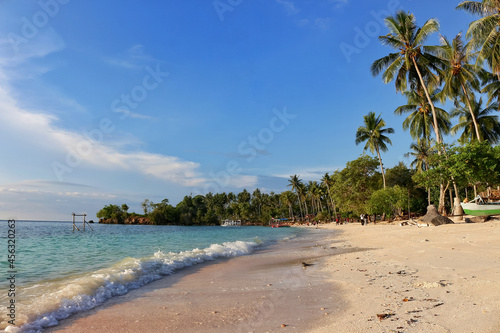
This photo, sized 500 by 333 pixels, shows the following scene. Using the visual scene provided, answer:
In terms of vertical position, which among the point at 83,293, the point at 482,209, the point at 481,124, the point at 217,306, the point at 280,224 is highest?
the point at 481,124

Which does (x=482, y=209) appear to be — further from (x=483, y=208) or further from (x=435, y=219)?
(x=435, y=219)

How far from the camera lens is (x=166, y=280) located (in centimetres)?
818

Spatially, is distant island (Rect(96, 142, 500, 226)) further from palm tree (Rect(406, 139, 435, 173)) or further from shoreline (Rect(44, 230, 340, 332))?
shoreline (Rect(44, 230, 340, 332))

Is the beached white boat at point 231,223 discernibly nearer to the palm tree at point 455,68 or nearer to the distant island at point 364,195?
the distant island at point 364,195

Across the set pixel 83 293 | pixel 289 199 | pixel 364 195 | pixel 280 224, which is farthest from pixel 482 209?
pixel 289 199

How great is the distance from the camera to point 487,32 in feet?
60.6

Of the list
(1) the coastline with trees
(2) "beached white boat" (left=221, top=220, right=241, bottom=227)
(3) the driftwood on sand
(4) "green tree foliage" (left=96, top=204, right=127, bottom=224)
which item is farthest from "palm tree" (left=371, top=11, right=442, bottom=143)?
(4) "green tree foliage" (left=96, top=204, right=127, bottom=224)

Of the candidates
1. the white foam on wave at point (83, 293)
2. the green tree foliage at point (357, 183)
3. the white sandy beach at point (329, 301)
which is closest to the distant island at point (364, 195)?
the green tree foliage at point (357, 183)

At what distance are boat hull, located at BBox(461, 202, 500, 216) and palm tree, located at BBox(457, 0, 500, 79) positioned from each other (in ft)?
31.5

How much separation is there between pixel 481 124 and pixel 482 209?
17091 millimetres

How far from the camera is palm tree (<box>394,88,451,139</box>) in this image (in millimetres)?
31484

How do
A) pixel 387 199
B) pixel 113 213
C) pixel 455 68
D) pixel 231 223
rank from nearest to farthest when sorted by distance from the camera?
pixel 455 68, pixel 387 199, pixel 231 223, pixel 113 213

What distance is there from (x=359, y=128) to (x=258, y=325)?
137 ft

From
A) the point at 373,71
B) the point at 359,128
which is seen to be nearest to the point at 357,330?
the point at 373,71
